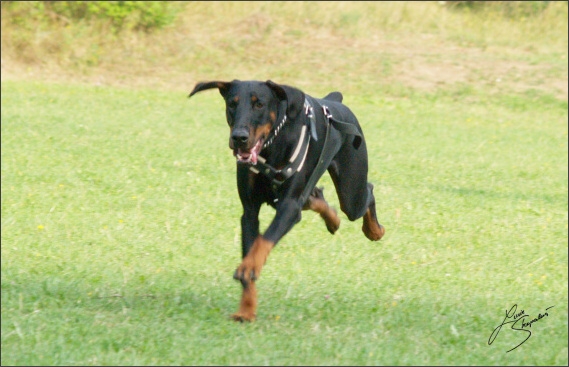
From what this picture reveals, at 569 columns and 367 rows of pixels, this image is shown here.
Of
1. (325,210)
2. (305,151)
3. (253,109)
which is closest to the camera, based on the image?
(253,109)

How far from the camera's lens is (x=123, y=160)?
11125 millimetres

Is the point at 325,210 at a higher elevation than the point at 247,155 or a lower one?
lower

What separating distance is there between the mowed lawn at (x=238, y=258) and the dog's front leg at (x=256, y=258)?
11 cm

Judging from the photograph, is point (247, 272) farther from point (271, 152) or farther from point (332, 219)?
point (332, 219)

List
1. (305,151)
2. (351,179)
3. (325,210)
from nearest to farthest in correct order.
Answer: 1. (305,151)
2. (351,179)
3. (325,210)

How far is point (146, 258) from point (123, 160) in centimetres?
455

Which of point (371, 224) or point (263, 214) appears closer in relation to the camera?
point (371, 224)

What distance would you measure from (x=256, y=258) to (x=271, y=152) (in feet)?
2.16

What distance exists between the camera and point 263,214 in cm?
906

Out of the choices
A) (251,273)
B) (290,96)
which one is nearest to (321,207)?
(290,96)

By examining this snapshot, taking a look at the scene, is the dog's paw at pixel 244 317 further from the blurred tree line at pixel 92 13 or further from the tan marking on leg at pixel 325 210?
the blurred tree line at pixel 92 13

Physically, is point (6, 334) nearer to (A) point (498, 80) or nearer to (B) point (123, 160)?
(B) point (123, 160)

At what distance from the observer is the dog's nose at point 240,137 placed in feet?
16.4

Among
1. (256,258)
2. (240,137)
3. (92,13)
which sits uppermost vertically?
(240,137)
